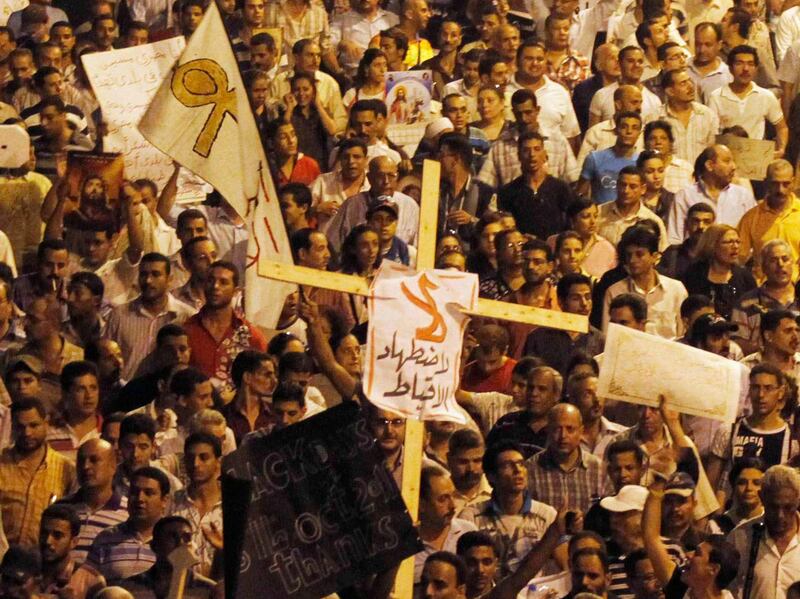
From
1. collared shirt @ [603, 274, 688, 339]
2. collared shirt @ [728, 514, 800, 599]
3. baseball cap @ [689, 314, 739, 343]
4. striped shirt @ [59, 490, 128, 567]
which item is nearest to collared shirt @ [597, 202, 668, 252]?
collared shirt @ [603, 274, 688, 339]

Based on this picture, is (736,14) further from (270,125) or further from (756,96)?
(270,125)

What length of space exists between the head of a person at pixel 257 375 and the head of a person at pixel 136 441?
2.44 ft

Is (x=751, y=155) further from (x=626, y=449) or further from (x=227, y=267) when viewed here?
(x=626, y=449)

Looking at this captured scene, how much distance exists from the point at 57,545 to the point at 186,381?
1587 millimetres

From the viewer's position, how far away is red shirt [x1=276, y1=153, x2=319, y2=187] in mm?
19203

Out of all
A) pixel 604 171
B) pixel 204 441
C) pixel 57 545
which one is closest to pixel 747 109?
pixel 604 171

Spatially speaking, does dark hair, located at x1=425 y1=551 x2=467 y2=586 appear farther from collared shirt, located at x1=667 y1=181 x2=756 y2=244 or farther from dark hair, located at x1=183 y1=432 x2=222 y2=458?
collared shirt, located at x1=667 y1=181 x2=756 y2=244

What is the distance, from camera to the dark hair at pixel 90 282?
55.3 feet

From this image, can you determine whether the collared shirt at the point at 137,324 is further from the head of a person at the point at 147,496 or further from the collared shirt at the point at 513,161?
the collared shirt at the point at 513,161

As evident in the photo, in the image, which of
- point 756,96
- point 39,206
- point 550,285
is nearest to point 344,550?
point 550,285

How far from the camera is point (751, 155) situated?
19672 millimetres

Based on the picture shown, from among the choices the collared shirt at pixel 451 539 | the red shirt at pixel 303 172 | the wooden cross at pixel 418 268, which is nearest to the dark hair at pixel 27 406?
the collared shirt at pixel 451 539

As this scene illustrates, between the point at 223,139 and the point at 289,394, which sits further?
the point at 289,394

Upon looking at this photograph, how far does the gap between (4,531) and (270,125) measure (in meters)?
5.20
